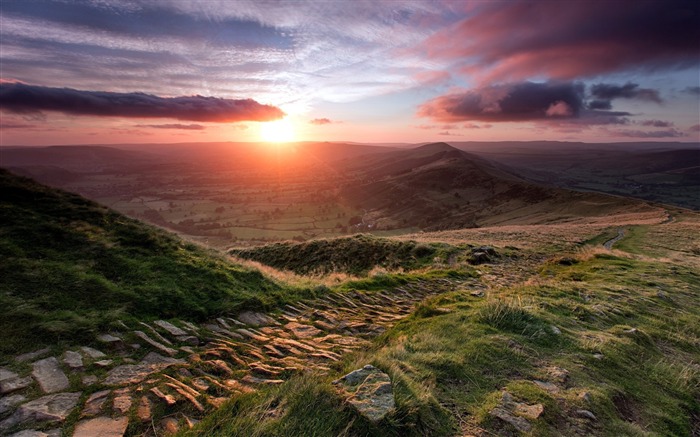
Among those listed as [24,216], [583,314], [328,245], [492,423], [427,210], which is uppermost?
[24,216]

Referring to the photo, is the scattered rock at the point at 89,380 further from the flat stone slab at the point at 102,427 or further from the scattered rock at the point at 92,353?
the flat stone slab at the point at 102,427

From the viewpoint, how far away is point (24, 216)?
9.15 metres

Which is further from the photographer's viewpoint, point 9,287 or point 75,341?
point 9,287

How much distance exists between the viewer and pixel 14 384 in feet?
14.0

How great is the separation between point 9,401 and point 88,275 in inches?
156

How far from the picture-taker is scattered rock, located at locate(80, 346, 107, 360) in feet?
17.1

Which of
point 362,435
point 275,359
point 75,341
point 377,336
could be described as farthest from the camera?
point 377,336

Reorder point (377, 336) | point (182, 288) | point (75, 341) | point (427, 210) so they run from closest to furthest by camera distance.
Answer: point (75, 341) < point (377, 336) < point (182, 288) < point (427, 210)

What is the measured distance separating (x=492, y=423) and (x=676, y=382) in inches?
168

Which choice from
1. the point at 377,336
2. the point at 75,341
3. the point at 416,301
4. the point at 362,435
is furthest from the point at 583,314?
the point at 75,341

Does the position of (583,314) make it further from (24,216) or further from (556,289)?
(24,216)

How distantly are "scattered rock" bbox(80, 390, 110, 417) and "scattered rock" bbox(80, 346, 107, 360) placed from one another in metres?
1.06

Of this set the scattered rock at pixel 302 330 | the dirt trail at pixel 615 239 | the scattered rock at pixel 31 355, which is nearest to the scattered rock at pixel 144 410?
the scattered rock at pixel 31 355

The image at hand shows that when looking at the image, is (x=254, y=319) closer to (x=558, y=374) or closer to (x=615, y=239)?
(x=558, y=374)
